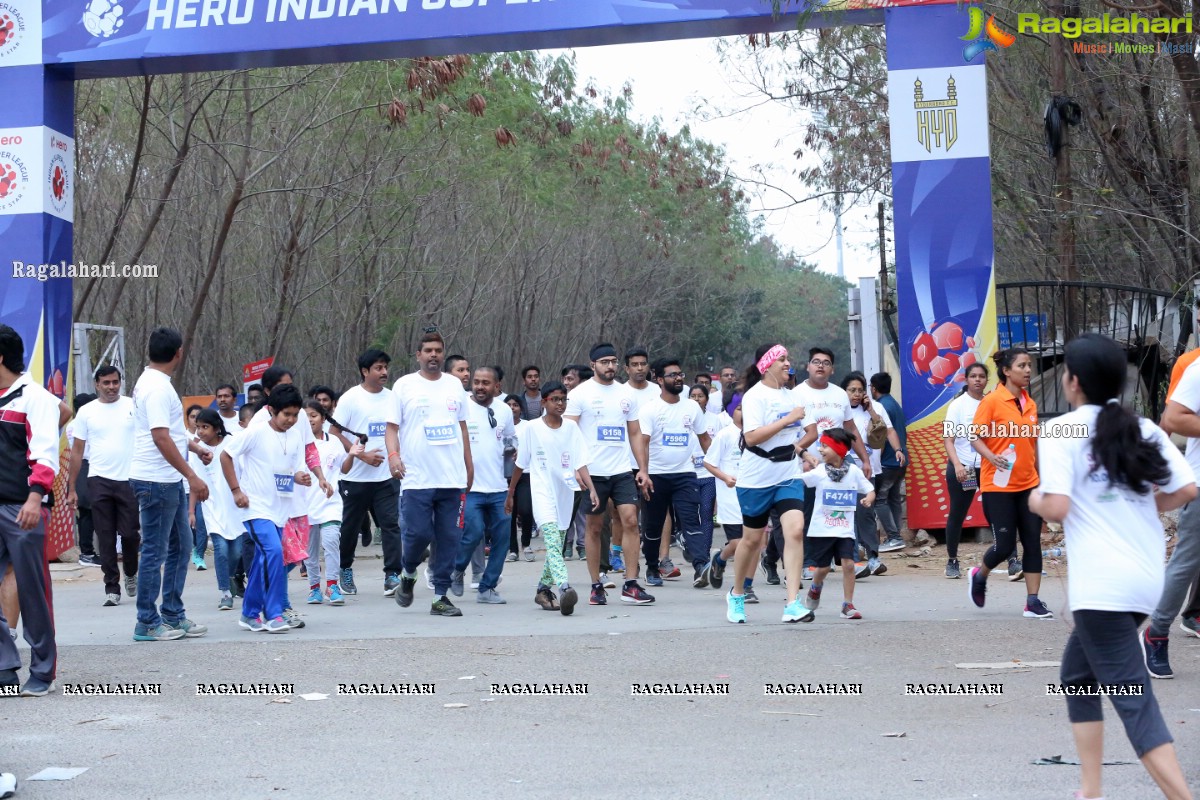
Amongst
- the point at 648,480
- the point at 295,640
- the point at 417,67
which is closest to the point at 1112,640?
the point at 295,640

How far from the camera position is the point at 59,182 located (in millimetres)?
14875

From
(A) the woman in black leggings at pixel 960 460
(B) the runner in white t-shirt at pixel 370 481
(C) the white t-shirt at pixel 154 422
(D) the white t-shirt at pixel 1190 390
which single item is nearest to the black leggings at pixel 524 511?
(B) the runner in white t-shirt at pixel 370 481

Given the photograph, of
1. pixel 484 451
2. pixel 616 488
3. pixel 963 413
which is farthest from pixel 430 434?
pixel 963 413

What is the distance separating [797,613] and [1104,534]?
5102 millimetres

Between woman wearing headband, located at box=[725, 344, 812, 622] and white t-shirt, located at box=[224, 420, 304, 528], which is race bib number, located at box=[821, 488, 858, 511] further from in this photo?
white t-shirt, located at box=[224, 420, 304, 528]

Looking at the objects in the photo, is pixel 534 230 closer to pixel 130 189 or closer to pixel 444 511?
pixel 130 189

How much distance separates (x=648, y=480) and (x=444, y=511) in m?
1.76

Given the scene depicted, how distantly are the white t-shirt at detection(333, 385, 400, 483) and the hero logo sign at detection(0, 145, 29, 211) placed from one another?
502cm

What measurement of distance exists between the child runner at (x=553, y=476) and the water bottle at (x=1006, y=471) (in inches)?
121

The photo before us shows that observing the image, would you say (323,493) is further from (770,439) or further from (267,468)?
(770,439)

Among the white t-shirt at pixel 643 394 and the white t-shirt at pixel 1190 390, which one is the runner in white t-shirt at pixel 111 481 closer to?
the white t-shirt at pixel 643 394

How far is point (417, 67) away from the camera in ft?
59.6

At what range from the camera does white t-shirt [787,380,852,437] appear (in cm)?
1057

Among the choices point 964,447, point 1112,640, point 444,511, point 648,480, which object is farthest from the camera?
point 964,447
